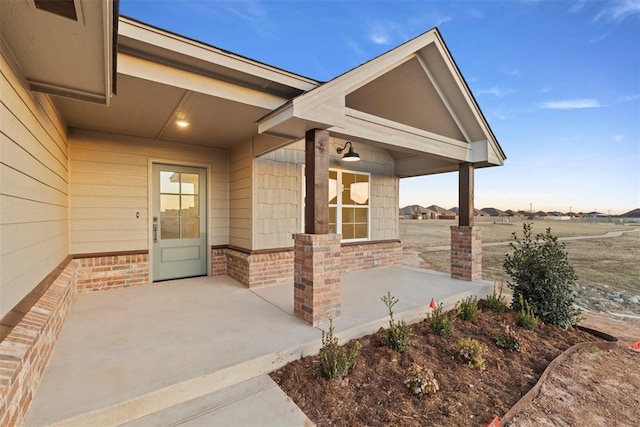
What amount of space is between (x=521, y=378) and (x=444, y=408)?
1141 mm

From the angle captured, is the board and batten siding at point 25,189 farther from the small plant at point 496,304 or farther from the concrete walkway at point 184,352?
the small plant at point 496,304

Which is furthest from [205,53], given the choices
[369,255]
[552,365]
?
→ [369,255]

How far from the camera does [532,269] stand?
4.34 meters

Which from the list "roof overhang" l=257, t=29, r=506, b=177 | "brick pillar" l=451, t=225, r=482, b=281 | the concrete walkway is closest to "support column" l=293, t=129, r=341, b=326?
the concrete walkway

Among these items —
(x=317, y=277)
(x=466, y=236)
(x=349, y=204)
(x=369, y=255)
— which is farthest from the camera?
(x=369, y=255)

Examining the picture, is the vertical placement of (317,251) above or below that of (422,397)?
above

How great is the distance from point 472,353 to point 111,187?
18.9 ft

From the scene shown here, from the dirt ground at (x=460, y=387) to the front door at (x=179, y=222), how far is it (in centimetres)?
365

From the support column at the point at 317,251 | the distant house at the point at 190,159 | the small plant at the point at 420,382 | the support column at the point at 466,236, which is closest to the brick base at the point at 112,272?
the distant house at the point at 190,159

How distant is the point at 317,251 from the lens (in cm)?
329

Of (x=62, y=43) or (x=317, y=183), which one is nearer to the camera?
(x=62, y=43)

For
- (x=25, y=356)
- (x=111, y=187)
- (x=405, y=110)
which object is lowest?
(x=25, y=356)

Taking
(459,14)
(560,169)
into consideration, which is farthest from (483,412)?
(560,169)

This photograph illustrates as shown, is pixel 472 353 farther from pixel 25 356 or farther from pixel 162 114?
pixel 162 114
